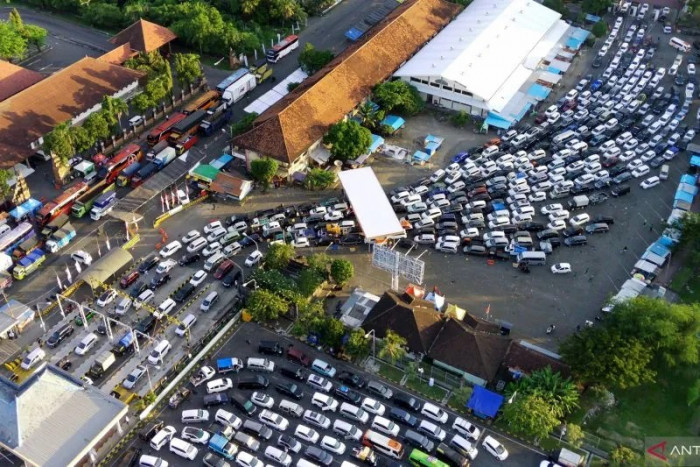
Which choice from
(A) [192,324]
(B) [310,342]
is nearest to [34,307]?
(A) [192,324]

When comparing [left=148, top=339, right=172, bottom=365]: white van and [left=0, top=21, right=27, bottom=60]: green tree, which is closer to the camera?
[left=148, top=339, right=172, bottom=365]: white van

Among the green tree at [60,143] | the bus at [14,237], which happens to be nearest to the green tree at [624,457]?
the bus at [14,237]

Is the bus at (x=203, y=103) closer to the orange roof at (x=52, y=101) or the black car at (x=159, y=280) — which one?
the orange roof at (x=52, y=101)

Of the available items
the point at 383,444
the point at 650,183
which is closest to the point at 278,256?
the point at 383,444

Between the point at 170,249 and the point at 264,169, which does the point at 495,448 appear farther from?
the point at 264,169

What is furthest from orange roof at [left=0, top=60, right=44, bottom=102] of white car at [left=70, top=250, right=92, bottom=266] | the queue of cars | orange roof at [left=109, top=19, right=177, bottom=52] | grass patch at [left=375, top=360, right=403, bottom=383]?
grass patch at [left=375, top=360, right=403, bottom=383]

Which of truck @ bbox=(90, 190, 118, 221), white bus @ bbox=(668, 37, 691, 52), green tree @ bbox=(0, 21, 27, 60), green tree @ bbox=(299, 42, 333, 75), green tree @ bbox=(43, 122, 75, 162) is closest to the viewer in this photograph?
truck @ bbox=(90, 190, 118, 221)

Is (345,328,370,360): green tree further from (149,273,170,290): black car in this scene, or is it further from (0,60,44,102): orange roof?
(0,60,44,102): orange roof
